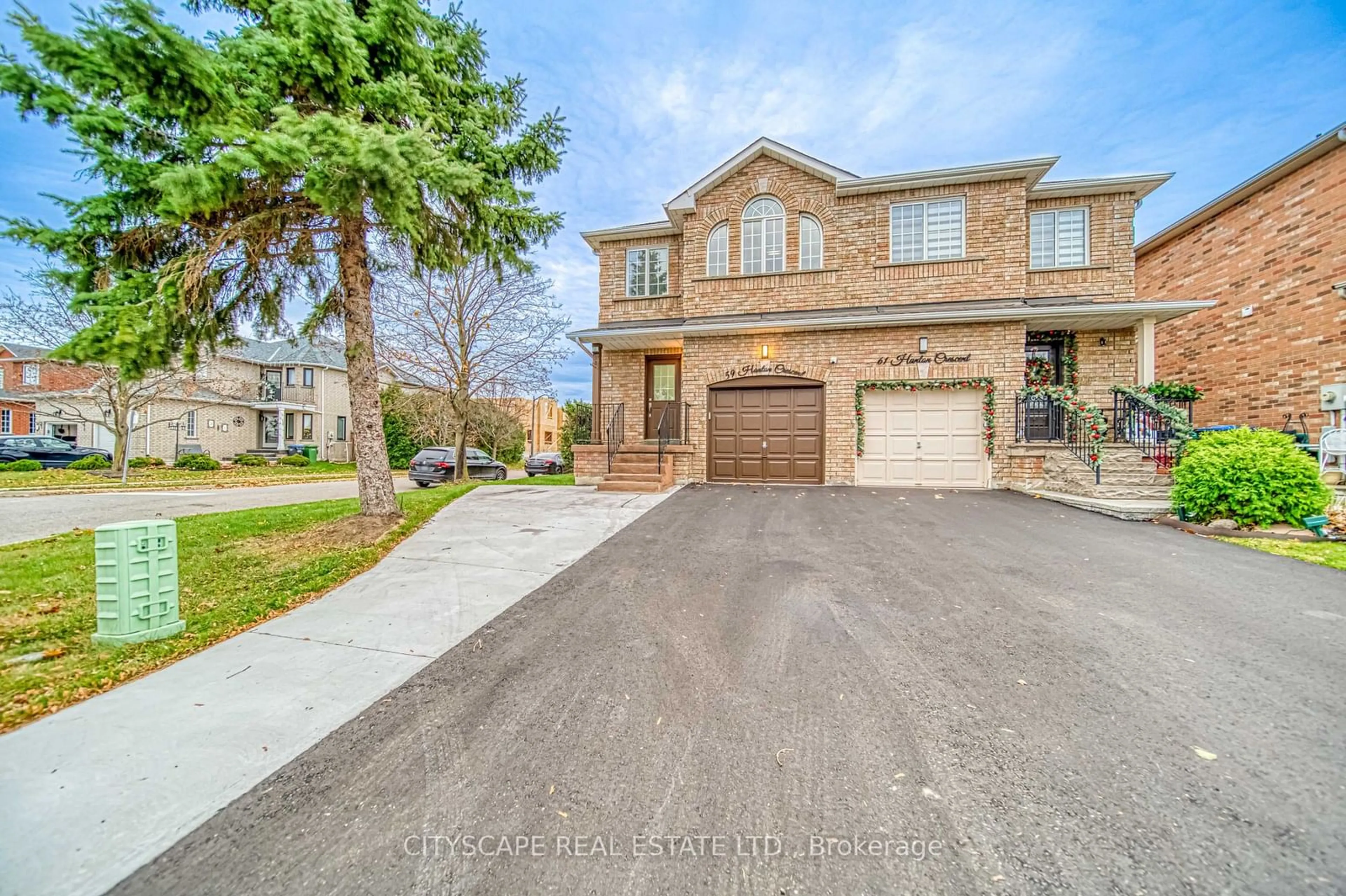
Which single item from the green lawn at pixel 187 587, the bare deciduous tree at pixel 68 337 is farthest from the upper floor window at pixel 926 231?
the bare deciduous tree at pixel 68 337

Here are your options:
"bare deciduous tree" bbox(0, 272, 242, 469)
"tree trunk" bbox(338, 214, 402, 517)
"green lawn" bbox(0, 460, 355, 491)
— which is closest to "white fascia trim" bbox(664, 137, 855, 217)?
"tree trunk" bbox(338, 214, 402, 517)

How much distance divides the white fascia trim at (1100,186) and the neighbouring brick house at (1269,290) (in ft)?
5.48

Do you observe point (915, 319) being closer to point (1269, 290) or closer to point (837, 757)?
point (1269, 290)

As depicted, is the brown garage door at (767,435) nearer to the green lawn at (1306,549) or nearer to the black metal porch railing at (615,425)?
the black metal porch railing at (615,425)

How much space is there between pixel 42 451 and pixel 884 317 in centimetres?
3121

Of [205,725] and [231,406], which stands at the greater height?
[231,406]

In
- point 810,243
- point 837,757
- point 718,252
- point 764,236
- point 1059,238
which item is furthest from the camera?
point 718,252

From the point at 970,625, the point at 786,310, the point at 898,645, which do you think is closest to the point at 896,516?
the point at 970,625

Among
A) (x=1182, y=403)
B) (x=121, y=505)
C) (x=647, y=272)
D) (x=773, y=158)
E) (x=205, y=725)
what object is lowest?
(x=205, y=725)

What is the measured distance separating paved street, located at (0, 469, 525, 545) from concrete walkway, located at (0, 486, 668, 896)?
216 inches

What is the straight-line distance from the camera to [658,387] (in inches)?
523

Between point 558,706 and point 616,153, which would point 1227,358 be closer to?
point 558,706

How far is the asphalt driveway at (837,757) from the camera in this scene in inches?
64.3

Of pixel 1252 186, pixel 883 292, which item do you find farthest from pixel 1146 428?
pixel 1252 186
